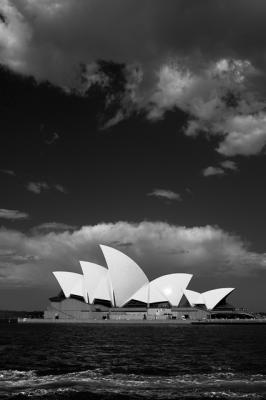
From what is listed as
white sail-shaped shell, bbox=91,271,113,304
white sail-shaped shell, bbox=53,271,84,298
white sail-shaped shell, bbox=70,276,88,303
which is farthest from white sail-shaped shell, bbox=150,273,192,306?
white sail-shaped shell, bbox=53,271,84,298

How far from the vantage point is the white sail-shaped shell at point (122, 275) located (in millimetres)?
97625

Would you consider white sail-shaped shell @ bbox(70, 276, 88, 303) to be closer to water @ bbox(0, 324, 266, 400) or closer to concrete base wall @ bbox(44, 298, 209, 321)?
concrete base wall @ bbox(44, 298, 209, 321)

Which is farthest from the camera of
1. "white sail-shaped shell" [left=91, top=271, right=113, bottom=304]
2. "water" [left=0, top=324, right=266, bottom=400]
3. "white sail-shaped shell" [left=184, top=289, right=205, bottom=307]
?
"white sail-shaped shell" [left=184, top=289, right=205, bottom=307]

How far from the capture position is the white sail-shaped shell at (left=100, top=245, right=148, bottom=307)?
97.6 metres

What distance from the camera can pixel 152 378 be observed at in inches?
928

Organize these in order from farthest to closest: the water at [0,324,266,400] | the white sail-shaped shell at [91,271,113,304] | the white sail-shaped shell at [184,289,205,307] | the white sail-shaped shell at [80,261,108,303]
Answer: the white sail-shaped shell at [184,289,205,307] < the white sail-shaped shell at [91,271,113,304] < the white sail-shaped shell at [80,261,108,303] < the water at [0,324,266,400]

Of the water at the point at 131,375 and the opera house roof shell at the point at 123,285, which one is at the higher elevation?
the opera house roof shell at the point at 123,285

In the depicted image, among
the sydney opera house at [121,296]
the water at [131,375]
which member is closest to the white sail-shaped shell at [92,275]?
the sydney opera house at [121,296]

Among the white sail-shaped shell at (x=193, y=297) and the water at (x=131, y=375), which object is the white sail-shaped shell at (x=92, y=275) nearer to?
the white sail-shaped shell at (x=193, y=297)

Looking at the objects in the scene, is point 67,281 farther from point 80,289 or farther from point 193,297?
point 193,297

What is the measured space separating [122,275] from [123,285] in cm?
376

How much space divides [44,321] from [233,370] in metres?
88.9

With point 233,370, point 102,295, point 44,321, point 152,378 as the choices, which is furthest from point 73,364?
point 44,321

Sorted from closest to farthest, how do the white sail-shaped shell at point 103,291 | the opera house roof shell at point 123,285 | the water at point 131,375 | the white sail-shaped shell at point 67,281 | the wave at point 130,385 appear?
the wave at point 130,385, the water at point 131,375, the opera house roof shell at point 123,285, the white sail-shaped shell at point 103,291, the white sail-shaped shell at point 67,281
